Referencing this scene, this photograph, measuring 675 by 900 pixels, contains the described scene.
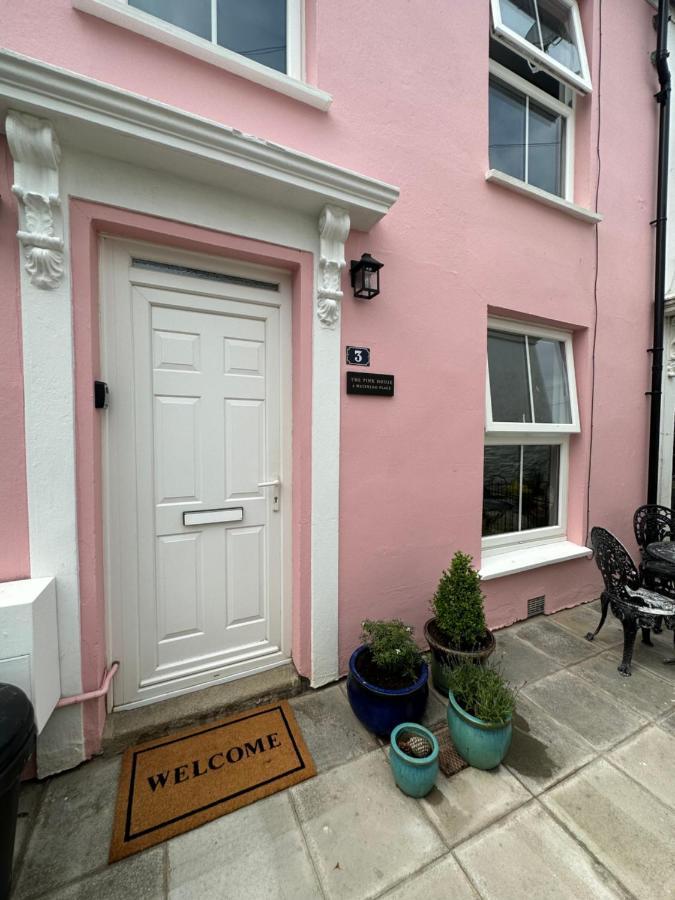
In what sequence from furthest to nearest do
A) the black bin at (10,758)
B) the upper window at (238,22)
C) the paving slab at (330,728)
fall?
1. the upper window at (238,22)
2. the paving slab at (330,728)
3. the black bin at (10,758)

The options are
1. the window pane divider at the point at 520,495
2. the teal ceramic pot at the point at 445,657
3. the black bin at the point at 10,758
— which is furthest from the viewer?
the window pane divider at the point at 520,495

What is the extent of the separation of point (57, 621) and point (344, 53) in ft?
11.5

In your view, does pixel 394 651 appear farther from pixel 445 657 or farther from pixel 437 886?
pixel 437 886

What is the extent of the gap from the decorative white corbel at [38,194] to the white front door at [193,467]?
0.89 ft

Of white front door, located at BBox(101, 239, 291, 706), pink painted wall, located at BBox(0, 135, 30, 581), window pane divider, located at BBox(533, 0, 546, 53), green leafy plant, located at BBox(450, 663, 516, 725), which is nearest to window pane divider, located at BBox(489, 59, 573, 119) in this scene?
window pane divider, located at BBox(533, 0, 546, 53)

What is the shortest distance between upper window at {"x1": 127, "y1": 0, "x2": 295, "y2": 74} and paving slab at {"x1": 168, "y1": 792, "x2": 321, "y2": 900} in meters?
3.83

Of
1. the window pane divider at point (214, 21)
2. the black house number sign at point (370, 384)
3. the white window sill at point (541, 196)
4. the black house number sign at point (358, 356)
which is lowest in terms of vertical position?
the black house number sign at point (370, 384)

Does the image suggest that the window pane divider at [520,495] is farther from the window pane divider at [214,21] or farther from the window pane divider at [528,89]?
the window pane divider at [214,21]

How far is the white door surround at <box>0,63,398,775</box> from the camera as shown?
5.06 ft

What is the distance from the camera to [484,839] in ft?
4.80

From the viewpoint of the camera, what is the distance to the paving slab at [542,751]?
174 cm

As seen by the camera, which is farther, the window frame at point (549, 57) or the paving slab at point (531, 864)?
the window frame at point (549, 57)

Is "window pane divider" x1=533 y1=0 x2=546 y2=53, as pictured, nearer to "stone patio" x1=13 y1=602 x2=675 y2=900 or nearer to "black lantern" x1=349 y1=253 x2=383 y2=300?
"black lantern" x1=349 y1=253 x2=383 y2=300

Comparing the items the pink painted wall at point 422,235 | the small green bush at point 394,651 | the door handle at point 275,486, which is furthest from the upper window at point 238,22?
the small green bush at point 394,651
